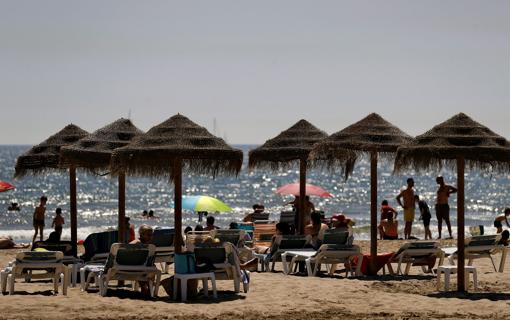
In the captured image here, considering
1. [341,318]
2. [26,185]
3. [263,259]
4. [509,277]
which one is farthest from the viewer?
[26,185]

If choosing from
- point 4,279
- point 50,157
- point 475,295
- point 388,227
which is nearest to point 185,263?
point 4,279

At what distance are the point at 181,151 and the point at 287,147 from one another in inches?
194

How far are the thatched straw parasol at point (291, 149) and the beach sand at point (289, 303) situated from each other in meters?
3.60

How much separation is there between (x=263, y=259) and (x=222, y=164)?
287 centimetres

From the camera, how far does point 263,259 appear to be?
1585cm

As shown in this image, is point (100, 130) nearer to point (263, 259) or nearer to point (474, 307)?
point (263, 259)

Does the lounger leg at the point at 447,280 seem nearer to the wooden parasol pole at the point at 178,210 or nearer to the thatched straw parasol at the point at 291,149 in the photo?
the wooden parasol pole at the point at 178,210

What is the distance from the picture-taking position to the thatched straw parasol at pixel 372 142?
14938mm

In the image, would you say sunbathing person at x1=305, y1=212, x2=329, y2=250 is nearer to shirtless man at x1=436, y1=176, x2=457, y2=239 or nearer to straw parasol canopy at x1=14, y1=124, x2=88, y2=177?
straw parasol canopy at x1=14, y1=124, x2=88, y2=177

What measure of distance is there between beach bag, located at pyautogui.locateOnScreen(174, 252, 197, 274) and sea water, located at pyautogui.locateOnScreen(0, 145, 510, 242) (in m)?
20.6

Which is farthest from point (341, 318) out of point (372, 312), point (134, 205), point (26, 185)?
point (26, 185)

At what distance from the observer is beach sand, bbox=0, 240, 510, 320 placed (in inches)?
444

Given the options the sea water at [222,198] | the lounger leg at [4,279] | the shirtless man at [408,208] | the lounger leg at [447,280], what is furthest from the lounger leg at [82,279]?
the sea water at [222,198]

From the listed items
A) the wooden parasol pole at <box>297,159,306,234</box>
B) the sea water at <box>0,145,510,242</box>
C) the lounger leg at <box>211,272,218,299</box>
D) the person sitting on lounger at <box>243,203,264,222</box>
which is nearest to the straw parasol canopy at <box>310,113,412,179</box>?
the wooden parasol pole at <box>297,159,306,234</box>
